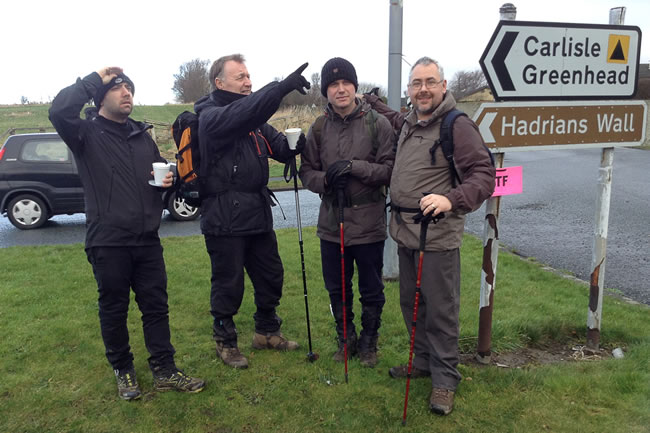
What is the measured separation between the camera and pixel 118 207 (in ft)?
10.7

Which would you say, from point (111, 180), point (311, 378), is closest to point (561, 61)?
point (311, 378)

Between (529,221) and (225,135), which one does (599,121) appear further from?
(529,221)

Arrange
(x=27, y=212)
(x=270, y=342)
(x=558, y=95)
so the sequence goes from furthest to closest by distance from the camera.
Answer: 1. (x=27, y=212)
2. (x=270, y=342)
3. (x=558, y=95)

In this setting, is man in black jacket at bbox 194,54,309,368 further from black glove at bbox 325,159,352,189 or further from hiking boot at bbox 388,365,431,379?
hiking boot at bbox 388,365,431,379

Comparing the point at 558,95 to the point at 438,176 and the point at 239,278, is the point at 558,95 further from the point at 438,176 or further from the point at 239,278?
the point at 239,278

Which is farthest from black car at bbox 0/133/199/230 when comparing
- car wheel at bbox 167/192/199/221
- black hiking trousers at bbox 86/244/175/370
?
black hiking trousers at bbox 86/244/175/370

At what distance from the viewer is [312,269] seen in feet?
19.9

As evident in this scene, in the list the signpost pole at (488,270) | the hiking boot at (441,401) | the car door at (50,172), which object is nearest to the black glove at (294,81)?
the signpost pole at (488,270)

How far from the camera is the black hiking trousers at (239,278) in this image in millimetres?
3695

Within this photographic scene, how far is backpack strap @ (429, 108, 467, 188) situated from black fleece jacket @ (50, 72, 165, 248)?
6.32 ft

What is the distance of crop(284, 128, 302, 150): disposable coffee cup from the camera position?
3.61m

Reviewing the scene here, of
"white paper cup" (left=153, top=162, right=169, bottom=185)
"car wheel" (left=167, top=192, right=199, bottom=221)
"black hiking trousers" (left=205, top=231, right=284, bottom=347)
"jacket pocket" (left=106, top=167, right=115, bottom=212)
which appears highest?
"white paper cup" (left=153, top=162, right=169, bottom=185)

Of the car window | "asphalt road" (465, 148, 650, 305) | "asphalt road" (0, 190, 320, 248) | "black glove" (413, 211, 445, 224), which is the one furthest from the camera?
the car window

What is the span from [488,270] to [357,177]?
3.96 feet
